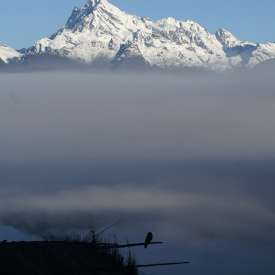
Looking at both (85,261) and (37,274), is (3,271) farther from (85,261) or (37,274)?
(85,261)

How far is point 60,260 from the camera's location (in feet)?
332

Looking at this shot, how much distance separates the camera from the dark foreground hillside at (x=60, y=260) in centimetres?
9419

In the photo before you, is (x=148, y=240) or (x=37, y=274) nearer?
(x=37, y=274)

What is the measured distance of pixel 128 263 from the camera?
108312 millimetres

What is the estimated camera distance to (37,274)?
91625 millimetres

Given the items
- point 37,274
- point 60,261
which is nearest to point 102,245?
point 60,261

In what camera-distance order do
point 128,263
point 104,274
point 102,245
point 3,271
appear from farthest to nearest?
point 102,245
point 128,263
point 104,274
point 3,271

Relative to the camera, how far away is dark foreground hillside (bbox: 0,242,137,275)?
9419 centimetres

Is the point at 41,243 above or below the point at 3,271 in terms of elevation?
above

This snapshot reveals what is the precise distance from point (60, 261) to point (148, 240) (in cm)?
885

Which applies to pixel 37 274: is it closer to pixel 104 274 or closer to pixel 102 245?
pixel 104 274

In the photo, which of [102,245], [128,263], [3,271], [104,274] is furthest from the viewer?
[102,245]

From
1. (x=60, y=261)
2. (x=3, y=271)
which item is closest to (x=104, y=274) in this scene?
(x=60, y=261)

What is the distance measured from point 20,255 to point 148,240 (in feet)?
41.1
